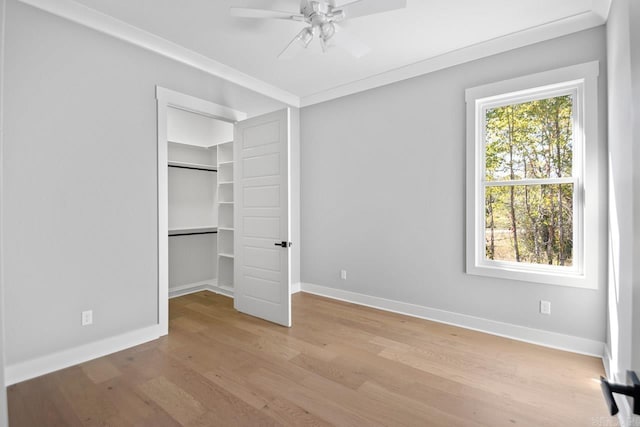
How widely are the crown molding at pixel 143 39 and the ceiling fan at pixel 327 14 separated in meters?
1.19

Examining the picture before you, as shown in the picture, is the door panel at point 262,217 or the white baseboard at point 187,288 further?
the white baseboard at point 187,288

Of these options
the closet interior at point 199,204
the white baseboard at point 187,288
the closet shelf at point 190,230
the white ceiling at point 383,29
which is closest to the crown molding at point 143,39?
the white ceiling at point 383,29

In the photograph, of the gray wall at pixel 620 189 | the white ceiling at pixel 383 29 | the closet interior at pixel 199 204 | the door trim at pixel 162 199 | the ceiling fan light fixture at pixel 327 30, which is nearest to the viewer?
the gray wall at pixel 620 189

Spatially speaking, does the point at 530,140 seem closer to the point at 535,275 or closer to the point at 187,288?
the point at 535,275

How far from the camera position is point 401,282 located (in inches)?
146

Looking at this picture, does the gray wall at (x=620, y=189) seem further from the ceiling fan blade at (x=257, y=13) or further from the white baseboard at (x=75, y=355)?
the white baseboard at (x=75, y=355)

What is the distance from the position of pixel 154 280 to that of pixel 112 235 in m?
0.58

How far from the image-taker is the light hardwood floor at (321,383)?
Result: 74.7 inches

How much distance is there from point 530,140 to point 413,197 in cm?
123

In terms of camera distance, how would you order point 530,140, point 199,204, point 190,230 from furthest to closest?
1. point 199,204
2. point 190,230
3. point 530,140

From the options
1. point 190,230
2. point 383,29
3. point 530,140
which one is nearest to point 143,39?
point 383,29

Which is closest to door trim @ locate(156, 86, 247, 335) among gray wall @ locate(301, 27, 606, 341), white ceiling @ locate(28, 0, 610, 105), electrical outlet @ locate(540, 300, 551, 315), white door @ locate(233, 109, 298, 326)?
white ceiling @ locate(28, 0, 610, 105)

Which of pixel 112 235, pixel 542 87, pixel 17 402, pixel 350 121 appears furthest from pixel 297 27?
pixel 17 402

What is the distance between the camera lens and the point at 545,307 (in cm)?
283
